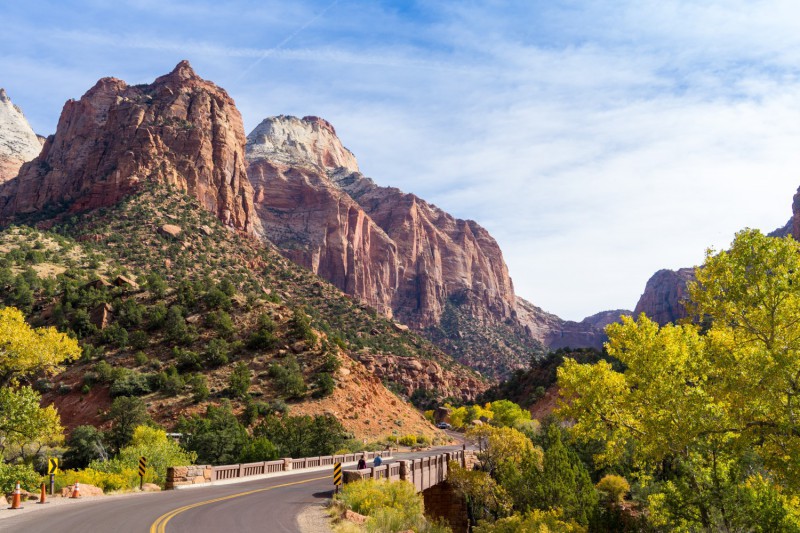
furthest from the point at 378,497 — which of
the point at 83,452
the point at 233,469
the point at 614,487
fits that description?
the point at 83,452

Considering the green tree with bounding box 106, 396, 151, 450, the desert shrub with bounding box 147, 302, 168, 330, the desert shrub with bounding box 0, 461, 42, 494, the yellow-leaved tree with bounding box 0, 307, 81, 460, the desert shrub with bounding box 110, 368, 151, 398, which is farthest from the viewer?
the desert shrub with bounding box 147, 302, 168, 330

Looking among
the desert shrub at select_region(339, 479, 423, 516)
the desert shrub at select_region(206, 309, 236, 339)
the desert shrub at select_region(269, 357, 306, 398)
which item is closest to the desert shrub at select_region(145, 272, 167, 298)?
the desert shrub at select_region(206, 309, 236, 339)

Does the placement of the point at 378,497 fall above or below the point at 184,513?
below

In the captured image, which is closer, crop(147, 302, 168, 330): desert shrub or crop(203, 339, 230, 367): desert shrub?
crop(203, 339, 230, 367): desert shrub

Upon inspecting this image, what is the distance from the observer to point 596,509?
3556 centimetres

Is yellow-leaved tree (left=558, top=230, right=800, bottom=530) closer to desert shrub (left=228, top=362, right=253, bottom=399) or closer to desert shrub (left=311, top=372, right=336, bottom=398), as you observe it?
desert shrub (left=311, top=372, right=336, bottom=398)

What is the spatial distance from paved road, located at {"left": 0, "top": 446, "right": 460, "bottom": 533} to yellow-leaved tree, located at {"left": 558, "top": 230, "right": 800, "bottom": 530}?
500 inches

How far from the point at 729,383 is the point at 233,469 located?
26.8 meters

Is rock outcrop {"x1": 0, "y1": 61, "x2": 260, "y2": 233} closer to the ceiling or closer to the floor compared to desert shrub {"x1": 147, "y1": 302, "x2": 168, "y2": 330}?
closer to the ceiling

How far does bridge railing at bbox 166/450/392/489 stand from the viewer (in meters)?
27.7

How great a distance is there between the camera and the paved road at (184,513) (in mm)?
15883

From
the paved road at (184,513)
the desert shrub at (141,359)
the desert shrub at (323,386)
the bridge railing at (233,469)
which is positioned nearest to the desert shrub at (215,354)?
the desert shrub at (141,359)

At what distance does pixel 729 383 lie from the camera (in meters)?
14.3

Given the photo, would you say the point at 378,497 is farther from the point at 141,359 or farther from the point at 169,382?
the point at 141,359
